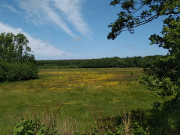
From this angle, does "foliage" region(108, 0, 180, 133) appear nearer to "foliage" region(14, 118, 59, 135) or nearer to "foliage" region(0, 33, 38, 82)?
"foliage" region(14, 118, 59, 135)

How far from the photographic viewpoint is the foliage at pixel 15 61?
112ft

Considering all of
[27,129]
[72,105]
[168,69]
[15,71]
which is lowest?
[72,105]

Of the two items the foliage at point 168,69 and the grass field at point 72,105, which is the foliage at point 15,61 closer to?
the grass field at point 72,105

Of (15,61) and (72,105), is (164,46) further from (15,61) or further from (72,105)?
(15,61)

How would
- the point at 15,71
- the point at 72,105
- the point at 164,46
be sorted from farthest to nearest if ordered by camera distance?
1. the point at 15,71
2. the point at 72,105
3. the point at 164,46

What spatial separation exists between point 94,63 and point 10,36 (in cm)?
8931

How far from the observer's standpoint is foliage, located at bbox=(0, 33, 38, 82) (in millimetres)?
34062

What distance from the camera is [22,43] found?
4562 centimetres

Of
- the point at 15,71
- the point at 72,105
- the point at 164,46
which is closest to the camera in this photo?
the point at 164,46

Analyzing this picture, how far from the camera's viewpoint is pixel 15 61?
137 ft

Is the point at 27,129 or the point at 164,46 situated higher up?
the point at 164,46

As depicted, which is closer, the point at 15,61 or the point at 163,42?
the point at 163,42

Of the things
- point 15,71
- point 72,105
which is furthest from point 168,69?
point 15,71

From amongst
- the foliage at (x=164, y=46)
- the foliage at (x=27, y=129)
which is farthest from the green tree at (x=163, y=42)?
the foliage at (x=27, y=129)
